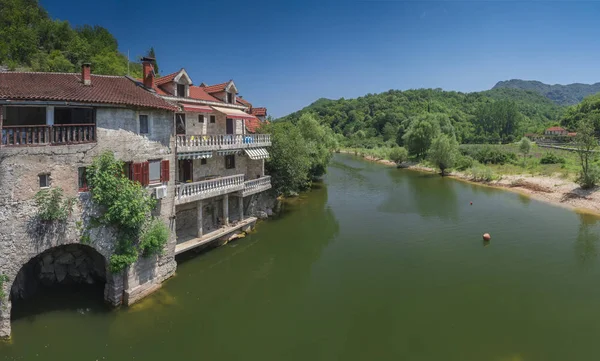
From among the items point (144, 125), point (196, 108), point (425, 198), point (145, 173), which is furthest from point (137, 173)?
point (425, 198)

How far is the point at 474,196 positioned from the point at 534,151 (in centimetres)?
4785

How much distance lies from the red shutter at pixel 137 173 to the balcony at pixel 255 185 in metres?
10.2

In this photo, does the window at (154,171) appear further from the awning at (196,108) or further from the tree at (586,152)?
Result: the tree at (586,152)

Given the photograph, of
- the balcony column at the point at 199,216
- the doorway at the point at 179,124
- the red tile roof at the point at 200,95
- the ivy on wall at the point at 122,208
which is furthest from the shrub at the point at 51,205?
the red tile roof at the point at 200,95

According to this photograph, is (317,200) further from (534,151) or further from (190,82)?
(534,151)

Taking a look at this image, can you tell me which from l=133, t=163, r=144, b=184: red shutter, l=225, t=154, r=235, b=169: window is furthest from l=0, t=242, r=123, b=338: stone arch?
l=225, t=154, r=235, b=169: window

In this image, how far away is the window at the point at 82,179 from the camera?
15.2m

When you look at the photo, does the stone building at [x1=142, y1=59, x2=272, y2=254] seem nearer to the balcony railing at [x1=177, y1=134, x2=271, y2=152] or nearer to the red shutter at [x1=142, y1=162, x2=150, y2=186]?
the balcony railing at [x1=177, y1=134, x2=271, y2=152]

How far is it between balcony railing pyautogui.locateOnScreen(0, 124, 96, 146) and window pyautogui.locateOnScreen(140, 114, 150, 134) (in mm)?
2414

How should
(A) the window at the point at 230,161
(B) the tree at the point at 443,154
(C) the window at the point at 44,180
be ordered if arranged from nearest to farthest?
(C) the window at the point at 44,180
(A) the window at the point at 230,161
(B) the tree at the point at 443,154

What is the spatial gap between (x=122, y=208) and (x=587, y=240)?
117 feet

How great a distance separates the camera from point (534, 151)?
79.4 m

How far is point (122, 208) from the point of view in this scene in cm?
1567

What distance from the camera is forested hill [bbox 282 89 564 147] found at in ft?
428
